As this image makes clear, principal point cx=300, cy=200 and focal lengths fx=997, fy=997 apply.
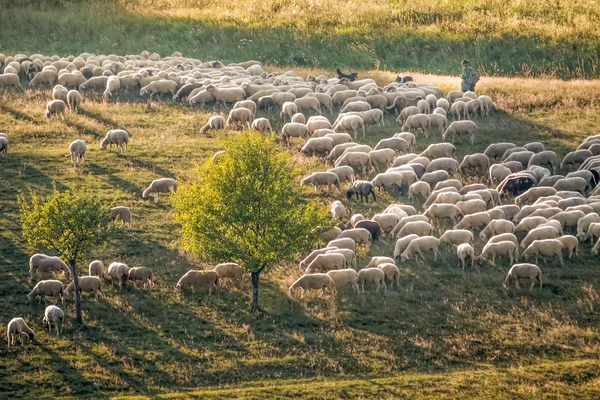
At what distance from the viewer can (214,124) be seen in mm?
42594

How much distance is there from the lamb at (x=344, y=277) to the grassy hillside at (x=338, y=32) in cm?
2793

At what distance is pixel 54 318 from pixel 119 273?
3.22 metres

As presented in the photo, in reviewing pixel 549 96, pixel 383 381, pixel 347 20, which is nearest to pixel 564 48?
pixel 549 96

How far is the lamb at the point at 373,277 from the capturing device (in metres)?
28.6

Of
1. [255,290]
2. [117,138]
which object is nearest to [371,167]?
[117,138]

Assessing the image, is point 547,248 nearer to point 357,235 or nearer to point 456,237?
point 456,237

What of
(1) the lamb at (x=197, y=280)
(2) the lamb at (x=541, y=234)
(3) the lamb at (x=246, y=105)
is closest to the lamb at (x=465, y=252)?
(2) the lamb at (x=541, y=234)

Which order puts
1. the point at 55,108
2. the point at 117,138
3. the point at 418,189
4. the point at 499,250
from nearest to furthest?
the point at 499,250, the point at 418,189, the point at 117,138, the point at 55,108

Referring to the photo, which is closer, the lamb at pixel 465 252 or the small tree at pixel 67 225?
the small tree at pixel 67 225

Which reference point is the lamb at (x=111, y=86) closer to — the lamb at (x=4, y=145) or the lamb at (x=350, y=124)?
the lamb at (x=4, y=145)

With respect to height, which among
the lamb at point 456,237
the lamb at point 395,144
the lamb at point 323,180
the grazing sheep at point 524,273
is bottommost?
the grazing sheep at point 524,273

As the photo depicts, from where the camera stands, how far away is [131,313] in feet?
88.8

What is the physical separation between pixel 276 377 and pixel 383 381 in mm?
2593

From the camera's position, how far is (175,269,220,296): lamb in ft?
93.6
